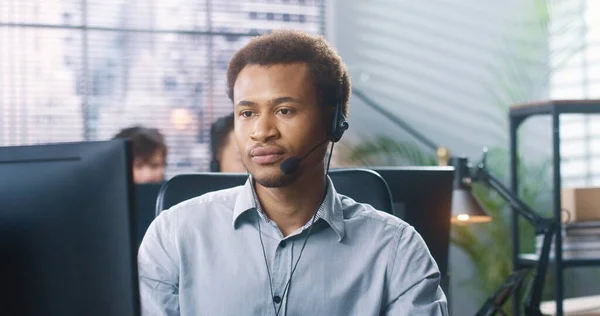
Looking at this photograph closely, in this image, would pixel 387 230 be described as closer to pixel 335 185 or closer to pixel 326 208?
pixel 326 208

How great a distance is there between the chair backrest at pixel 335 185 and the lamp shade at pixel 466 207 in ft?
2.47

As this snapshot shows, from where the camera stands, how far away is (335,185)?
70.2 inches

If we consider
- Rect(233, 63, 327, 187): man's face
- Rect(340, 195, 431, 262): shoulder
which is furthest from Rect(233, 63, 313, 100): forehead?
Rect(340, 195, 431, 262): shoulder

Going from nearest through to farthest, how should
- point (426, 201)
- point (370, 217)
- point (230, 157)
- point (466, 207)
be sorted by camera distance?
point (370, 217) → point (426, 201) → point (466, 207) → point (230, 157)

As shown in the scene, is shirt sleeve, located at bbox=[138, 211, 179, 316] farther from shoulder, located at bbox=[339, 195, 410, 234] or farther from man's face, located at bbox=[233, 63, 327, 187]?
shoulder, located at bbox=[339, 195, 410, 234]

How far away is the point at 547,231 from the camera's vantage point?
96.4 inches

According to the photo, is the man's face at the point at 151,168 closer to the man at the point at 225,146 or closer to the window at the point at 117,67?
the man at the point at 225,146

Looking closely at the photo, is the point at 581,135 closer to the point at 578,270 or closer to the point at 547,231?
the point at 578,270

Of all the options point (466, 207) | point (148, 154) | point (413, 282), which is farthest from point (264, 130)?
point (148, 154)

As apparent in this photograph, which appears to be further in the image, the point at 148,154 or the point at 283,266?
the point at 148,154

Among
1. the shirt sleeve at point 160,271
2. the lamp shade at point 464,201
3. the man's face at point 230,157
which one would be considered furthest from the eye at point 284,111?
the man's face at point 230,157

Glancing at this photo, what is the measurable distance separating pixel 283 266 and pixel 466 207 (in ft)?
3.52

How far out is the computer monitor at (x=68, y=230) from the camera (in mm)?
880

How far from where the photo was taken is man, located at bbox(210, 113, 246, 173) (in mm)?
2979
